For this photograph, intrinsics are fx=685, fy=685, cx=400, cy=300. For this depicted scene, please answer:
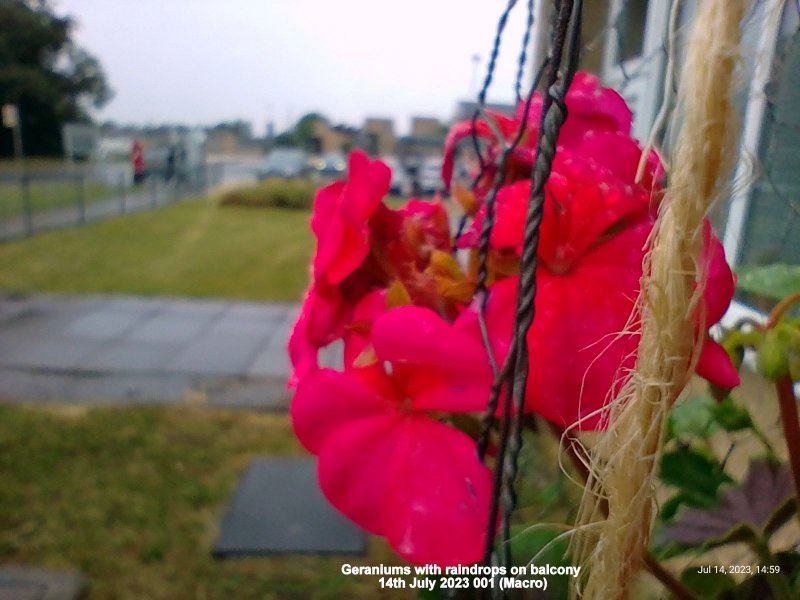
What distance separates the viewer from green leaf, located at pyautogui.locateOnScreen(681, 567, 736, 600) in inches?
15.1

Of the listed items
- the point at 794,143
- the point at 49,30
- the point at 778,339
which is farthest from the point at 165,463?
the point at 49,30

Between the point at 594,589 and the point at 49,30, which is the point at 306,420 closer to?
the point at 594,589

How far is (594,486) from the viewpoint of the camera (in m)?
0.29

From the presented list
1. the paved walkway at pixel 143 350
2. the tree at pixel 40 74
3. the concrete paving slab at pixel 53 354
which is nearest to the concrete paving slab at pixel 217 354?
the paved walkway at pixel 143 350

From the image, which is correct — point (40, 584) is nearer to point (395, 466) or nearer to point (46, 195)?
point (395, 466)

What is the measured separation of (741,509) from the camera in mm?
456

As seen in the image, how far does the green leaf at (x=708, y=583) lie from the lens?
1.26ft

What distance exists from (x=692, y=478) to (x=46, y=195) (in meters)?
12.1

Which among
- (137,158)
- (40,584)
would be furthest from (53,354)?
(137,158)

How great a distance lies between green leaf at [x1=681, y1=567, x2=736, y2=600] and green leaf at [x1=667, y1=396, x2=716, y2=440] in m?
0.08

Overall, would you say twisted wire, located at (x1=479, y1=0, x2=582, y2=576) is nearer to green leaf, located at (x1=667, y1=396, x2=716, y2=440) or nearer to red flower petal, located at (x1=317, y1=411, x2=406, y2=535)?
red flower petal, located at (x1=317, y1=411, x2=406, y2=535)

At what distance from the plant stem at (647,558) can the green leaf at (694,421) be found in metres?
0.12

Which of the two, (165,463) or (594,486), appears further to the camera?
(165,463)

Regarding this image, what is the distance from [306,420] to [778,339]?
22 centimetres
